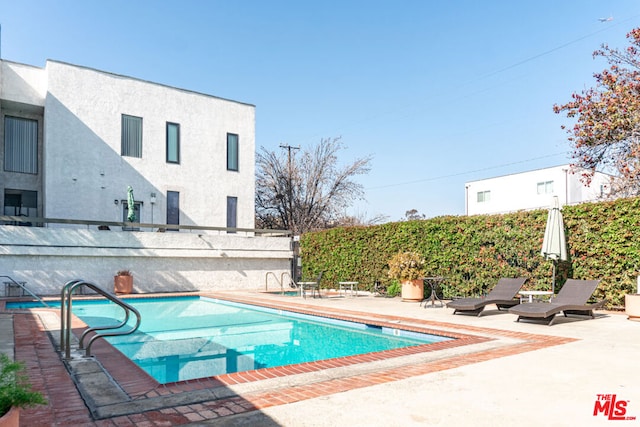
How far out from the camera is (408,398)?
407 cm

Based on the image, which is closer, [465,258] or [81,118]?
[465,258]

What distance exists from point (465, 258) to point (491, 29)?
1047 cm

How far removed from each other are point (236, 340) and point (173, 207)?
46.8 feet

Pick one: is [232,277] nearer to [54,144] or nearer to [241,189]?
[241,189]

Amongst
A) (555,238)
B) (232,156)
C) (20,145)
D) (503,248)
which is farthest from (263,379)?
(232,156)

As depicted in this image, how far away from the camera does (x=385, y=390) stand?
4332 millimetres

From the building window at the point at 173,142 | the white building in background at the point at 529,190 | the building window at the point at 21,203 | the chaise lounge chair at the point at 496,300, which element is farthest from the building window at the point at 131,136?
the white building in background at the point at 529,190

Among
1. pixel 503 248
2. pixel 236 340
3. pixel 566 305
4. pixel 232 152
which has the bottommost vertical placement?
pixel 236 340

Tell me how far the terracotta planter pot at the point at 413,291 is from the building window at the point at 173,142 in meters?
13.2

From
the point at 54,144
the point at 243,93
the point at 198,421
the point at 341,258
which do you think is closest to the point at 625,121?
the point at 341,258

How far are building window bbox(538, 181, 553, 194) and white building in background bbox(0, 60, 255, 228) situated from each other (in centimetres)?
2376

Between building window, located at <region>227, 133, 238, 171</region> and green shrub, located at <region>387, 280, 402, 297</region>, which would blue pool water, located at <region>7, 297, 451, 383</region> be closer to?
green shrub, located at <region>387, 280, 402, 297</region>

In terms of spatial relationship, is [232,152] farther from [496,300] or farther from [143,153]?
[496,300]

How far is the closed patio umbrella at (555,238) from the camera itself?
10.5 metres
